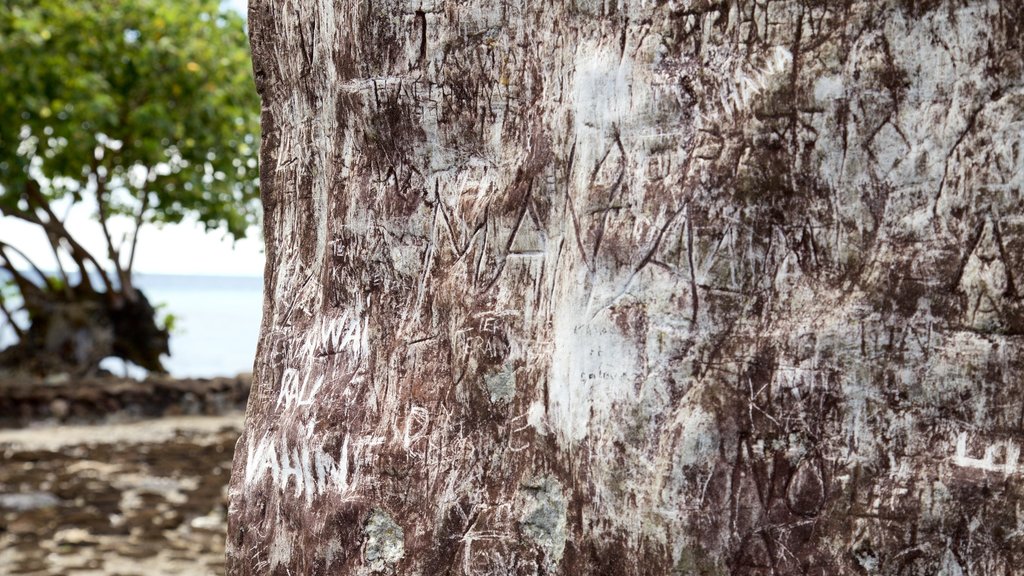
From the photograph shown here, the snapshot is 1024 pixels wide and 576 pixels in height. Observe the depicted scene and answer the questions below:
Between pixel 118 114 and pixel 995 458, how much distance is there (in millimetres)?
7466

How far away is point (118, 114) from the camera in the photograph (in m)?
7.81

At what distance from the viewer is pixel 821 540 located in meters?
1.61

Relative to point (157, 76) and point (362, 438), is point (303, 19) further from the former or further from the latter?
point (157, 76)

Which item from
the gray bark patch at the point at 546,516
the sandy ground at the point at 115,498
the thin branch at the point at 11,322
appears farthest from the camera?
the thin branch at the point at 11,322


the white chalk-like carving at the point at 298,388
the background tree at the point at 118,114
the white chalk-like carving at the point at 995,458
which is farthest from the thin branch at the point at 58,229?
the white chalk-like carving at the point at 995,458

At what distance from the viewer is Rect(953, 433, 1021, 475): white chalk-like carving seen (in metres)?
1.52

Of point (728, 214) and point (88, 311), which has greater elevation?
point (728, 214)

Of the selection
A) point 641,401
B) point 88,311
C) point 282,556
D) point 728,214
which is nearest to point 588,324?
point 641,401

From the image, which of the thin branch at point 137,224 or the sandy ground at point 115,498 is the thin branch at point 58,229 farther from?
the sandy ground at point 115,498

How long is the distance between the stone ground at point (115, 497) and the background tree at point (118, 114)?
1602 millimetres

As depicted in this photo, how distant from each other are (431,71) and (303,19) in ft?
1.13

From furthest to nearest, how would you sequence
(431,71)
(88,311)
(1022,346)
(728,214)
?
(88,311) < (431,71) < (728,214) < (1022,346)

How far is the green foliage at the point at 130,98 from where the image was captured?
7352 millimetres

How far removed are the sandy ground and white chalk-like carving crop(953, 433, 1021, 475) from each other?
3.78m
